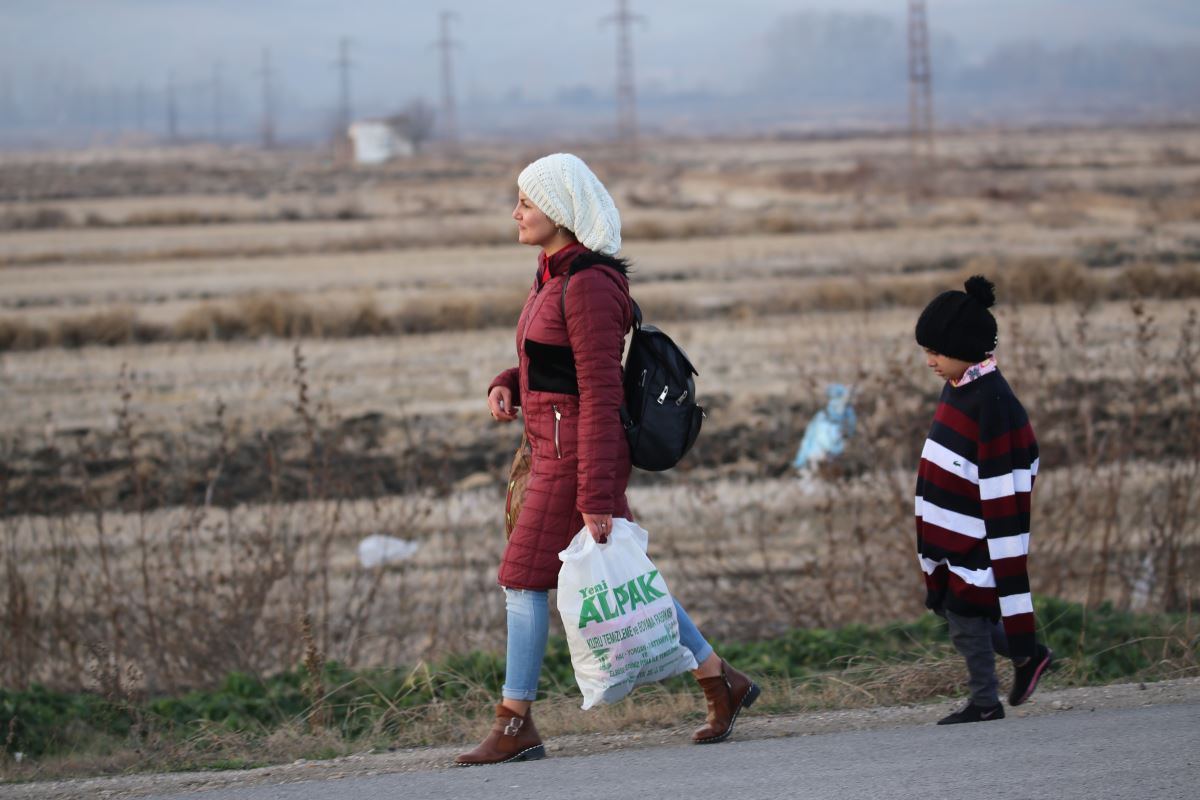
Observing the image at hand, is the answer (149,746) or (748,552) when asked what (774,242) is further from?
(149,746)

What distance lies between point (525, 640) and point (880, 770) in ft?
3.99

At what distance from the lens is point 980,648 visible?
182 inches

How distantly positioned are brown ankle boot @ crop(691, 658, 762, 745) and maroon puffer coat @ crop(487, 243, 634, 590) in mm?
666

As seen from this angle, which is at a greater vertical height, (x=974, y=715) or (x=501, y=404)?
(x=501, y=404)

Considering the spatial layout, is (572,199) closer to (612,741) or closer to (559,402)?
(559,402)

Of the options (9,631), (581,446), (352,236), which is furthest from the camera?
(352,236)

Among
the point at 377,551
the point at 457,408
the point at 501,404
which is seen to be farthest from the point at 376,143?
the point at 501,404

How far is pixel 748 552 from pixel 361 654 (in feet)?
10.4

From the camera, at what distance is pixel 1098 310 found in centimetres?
1939

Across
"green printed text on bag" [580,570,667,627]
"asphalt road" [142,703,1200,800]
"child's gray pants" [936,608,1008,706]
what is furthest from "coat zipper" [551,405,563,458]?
"child's gray pants" [936,608,1008,706]

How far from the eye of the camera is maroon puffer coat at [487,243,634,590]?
13.9 ft

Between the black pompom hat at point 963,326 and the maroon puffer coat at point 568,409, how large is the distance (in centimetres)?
104

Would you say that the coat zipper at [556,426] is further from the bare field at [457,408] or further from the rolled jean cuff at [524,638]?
the bare field at [457,408]

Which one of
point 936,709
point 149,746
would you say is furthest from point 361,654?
point 936,709
